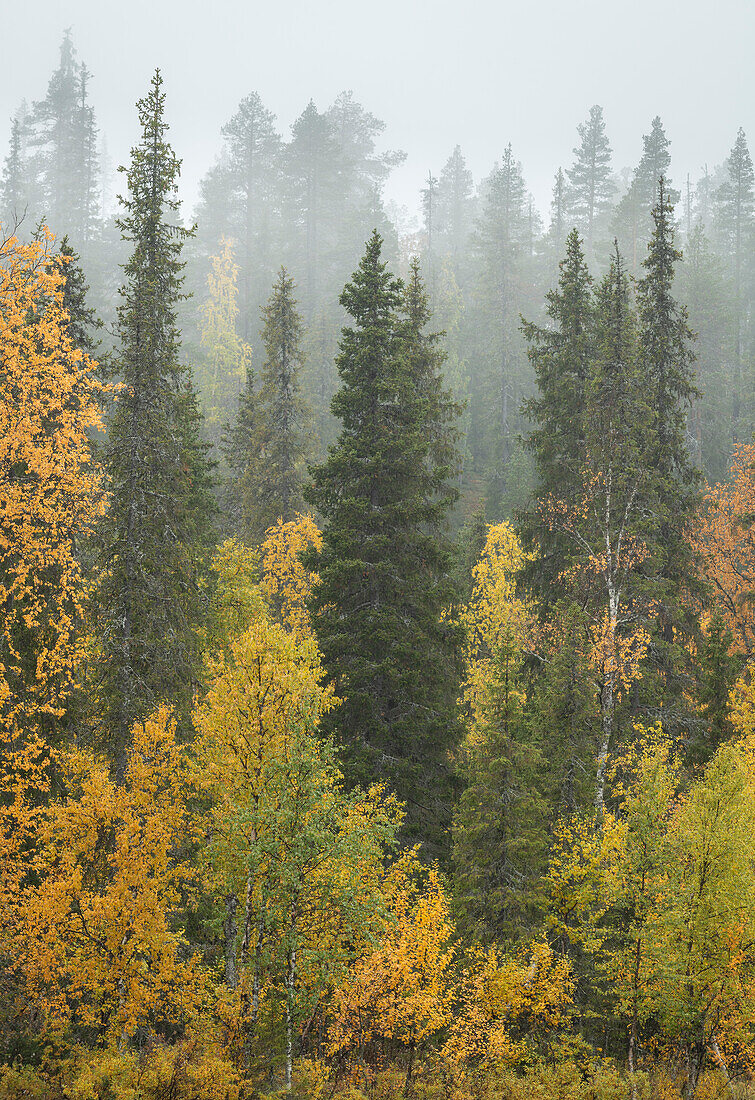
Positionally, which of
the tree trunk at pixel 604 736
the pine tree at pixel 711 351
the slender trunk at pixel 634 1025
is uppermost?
the pine tree at pixel 711 351

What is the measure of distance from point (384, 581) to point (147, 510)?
5928mm

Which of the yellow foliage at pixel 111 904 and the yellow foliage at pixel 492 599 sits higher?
the yellow foliage at pixel 492 599

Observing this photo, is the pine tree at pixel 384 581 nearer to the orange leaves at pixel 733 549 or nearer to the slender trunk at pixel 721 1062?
the slender trunk at pixel 721 1062

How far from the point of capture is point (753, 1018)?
15711mm

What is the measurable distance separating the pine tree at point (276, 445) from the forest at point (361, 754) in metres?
6.25

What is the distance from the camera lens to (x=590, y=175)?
79625 mm

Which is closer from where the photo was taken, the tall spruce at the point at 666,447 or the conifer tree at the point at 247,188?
the tall spruce at the point at 666,447

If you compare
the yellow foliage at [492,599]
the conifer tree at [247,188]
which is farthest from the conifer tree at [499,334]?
the conifer tree at [247,188]

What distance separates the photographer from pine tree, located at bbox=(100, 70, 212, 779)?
16938mm

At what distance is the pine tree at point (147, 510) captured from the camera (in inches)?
667

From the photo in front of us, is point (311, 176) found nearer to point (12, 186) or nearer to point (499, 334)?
point (499, 334)

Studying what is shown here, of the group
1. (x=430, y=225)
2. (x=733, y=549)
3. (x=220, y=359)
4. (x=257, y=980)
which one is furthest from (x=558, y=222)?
(x=257, y=980)

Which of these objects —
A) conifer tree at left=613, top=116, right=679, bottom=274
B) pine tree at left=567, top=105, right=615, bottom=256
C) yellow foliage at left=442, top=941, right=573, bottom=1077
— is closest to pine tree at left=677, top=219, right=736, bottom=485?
conifer tree at left=613, top=116, right=679, bottom=274

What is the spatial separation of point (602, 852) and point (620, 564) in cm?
888
